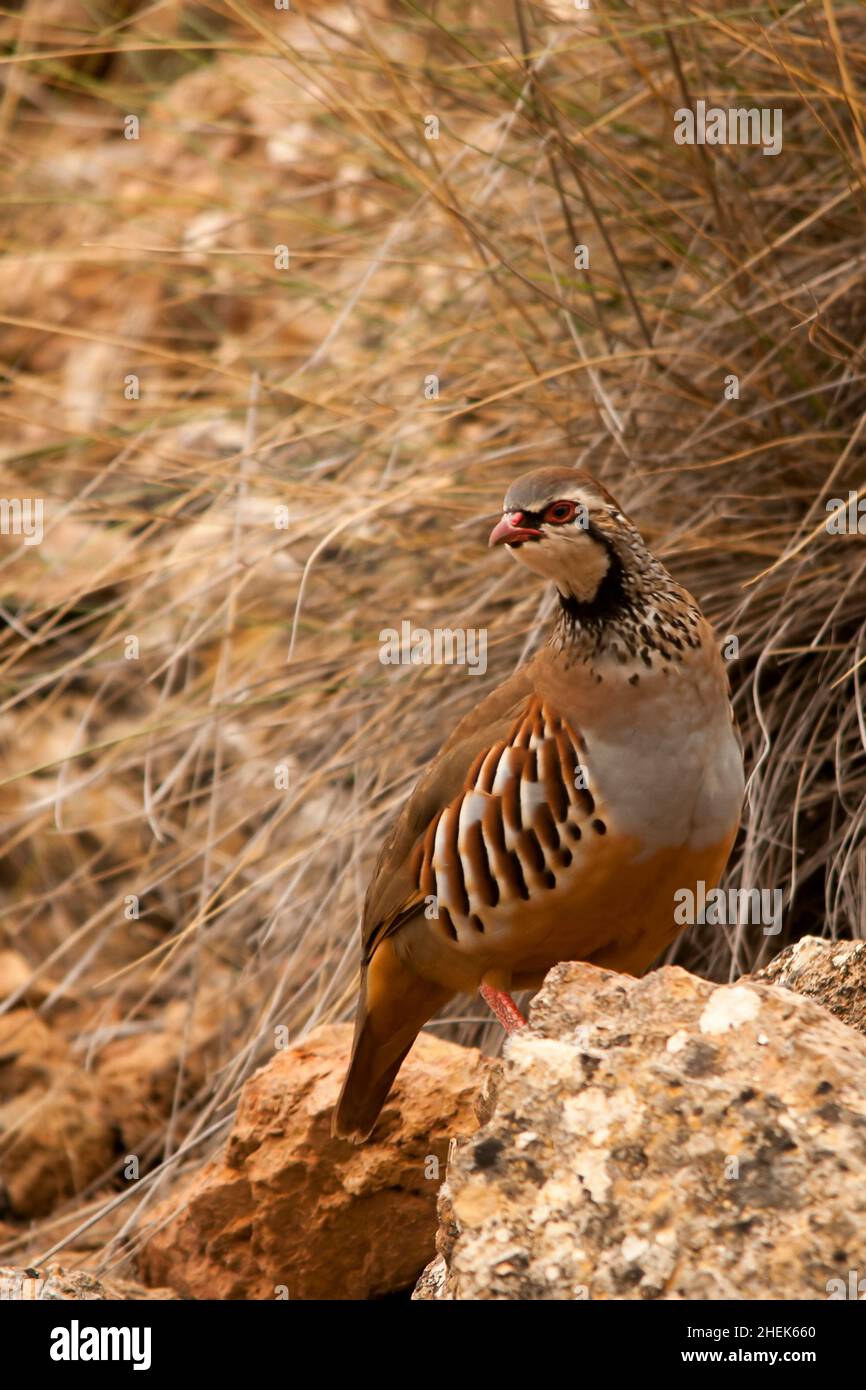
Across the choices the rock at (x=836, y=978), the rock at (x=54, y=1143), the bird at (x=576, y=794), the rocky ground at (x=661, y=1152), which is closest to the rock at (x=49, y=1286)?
the rocky ground at (x=661, y=1152)

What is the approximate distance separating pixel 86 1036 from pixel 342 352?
2251mm

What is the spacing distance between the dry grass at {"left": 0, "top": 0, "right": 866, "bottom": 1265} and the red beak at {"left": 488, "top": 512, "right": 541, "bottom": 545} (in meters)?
0.47

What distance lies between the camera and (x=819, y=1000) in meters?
2.43

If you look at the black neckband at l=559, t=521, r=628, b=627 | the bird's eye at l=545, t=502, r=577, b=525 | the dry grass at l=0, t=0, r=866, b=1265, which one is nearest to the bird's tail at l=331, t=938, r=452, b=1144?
the dry grass at l=0, t=0, r=866, b=1265

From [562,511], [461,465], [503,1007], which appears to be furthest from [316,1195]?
[461,465]

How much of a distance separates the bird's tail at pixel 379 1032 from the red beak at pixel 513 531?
82 cm

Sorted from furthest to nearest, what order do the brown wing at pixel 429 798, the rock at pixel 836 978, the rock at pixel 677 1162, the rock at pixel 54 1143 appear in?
the rock at pixel 54 1143
the brown wing at pixel 429 798
the rock at pixel 836 978
the rock at pixel 677 1162

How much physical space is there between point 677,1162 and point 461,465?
2.53m

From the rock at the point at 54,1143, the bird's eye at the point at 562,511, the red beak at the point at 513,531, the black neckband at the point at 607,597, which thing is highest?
the bird's eye at the point at 562,511

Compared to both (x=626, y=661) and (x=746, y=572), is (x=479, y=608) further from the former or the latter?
(x=626, y=661)

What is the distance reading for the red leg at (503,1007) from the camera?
9.87ft

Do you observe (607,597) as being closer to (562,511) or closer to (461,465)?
(562,511)

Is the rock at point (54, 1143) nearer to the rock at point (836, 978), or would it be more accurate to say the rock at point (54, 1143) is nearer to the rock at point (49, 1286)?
the rock at point (49, 1286)

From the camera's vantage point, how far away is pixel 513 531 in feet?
9.57
